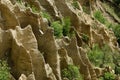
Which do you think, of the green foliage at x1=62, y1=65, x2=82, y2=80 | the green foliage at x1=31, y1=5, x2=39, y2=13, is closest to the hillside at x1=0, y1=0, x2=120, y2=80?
the green foliage at x1=62, y1=65, x2=82, y2=80

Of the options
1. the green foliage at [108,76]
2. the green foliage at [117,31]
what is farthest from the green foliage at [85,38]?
the green foliage at [117,31]

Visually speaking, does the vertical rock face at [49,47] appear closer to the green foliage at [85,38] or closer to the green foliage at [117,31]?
the green foliage at [85,38]

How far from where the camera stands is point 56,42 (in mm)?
44844

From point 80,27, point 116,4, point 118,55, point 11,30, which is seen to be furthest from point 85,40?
point 116,4

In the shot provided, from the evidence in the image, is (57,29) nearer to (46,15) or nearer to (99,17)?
(46,15)

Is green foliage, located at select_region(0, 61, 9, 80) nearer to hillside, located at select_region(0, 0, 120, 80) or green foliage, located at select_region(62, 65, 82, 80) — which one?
hillside, located at select_region(0, 0, 120, 80)

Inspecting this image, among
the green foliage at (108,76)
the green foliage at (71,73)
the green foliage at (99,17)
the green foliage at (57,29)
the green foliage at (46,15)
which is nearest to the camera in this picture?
the green foliage at (71,73)

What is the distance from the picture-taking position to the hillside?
36625 millimetres

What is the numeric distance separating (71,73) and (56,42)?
312cm

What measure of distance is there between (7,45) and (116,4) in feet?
180

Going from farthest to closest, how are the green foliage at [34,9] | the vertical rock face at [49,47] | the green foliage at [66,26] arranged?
1. the green foliage at [66,26]
2. the green foliage at [34,9]
3. the vertical rock face at [49,47]

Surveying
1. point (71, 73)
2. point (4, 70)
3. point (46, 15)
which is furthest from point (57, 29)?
→ point (4, 70)

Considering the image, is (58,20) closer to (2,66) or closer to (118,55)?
(118,55)

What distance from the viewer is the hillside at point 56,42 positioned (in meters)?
36.6
